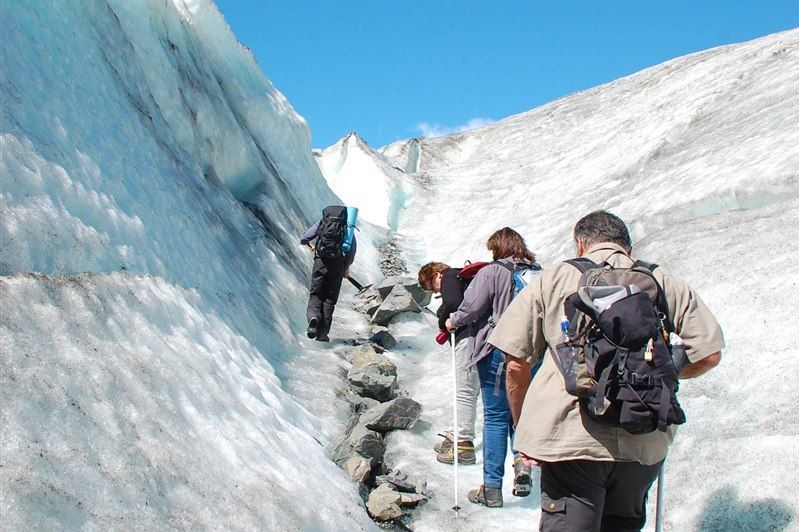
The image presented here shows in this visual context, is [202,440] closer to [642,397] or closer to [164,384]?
[164,384]

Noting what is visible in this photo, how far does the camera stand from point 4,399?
313cm

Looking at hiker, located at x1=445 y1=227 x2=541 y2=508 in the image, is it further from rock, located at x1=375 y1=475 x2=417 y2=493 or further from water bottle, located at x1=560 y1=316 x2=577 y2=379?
water bottle, located at x1=560 y1=316 x2=577 y2=379

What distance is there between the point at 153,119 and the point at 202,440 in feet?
16.8

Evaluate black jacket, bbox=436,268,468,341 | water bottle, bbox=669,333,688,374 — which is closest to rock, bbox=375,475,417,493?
black jacket, bbox=436,268,468,341

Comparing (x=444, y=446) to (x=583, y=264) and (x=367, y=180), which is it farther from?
(x=367, y=180)

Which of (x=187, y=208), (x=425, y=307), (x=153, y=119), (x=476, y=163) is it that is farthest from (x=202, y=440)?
(x=476, y=163)

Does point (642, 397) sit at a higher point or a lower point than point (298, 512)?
higher

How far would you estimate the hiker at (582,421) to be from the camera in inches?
114

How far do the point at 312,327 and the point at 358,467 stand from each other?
3.40 meters

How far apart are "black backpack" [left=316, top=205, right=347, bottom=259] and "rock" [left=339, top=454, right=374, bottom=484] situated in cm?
351

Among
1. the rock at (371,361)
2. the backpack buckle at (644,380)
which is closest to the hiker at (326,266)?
the rock at (371,361)

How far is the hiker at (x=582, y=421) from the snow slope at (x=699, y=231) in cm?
143

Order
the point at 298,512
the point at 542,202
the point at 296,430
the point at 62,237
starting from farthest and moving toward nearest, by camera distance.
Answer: the point at 542,202, the point at 296,430, the point at 62,237, the point at 298,512

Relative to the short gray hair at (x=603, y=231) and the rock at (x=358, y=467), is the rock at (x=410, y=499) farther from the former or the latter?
the short gray hair at (x=603, y=231)
